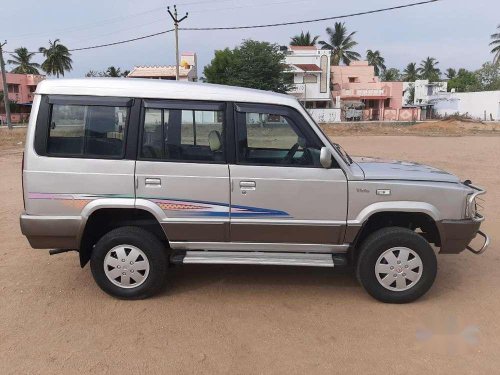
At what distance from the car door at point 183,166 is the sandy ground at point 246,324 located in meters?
0.86

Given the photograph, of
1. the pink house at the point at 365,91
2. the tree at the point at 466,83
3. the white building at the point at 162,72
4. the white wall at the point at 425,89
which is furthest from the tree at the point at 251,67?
the tree at the point at 466,83

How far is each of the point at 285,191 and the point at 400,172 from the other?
1.19 m

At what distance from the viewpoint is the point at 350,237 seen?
167 inches

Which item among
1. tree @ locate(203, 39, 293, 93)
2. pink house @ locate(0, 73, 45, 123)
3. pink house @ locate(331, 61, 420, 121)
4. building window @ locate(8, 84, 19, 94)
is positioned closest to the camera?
tree @ locate(203, 39, 293, 93)

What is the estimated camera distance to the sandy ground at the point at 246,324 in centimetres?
334

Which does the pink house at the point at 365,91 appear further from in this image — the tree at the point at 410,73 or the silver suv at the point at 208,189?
the silver suv at the point at 208,189

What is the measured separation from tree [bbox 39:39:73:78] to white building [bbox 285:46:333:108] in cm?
3518

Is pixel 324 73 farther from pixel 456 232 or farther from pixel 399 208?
pixel 399 208

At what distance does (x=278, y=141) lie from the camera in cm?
443

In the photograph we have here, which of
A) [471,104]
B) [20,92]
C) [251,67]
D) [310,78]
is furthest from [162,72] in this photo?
[471,104]

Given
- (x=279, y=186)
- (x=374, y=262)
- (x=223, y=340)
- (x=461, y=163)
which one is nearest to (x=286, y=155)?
(x=279, y=186)

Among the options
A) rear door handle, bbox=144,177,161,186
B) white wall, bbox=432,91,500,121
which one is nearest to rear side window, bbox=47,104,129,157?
rear door handle, bbox=144,177,161,186

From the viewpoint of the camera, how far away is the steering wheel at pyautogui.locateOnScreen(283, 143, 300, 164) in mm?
4207

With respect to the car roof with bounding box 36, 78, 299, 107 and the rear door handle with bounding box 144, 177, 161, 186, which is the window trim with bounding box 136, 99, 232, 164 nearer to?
the car roof with bounding box 36, 78, 299, 107
